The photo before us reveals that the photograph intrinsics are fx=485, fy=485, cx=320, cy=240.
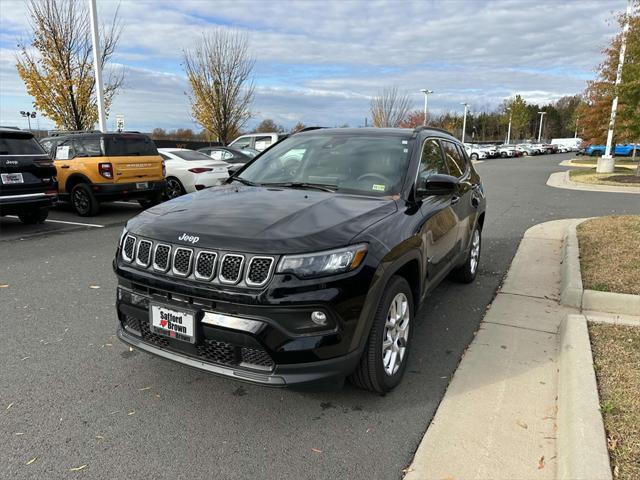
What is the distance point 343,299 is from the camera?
266 cm

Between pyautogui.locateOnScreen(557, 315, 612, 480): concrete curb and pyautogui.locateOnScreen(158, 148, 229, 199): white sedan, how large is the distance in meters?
9.28

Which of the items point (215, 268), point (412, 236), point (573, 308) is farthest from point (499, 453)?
point (573, 308)

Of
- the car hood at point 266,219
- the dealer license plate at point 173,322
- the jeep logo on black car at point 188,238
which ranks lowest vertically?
the dealer license plate at point 173,322

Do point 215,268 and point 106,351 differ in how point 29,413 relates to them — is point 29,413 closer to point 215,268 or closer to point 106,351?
point 106,351

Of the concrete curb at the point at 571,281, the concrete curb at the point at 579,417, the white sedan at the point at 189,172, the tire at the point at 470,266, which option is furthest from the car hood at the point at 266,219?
the white sedan at the point at 189,172

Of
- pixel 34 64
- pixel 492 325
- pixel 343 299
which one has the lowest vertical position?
pixel 492 325

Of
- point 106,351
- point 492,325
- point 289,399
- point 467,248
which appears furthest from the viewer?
point 467,248

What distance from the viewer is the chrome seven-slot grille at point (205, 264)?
2.61 m

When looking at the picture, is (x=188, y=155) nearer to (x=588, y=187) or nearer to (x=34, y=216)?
(x=34, y=216)

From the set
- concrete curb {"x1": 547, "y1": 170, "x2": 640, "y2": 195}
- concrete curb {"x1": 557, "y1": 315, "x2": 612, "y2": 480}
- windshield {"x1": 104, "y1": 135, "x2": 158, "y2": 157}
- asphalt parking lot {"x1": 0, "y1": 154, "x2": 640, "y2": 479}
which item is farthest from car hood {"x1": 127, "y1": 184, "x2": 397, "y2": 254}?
concrete curb {"x1": 547, "y1": 170, "x2": 640, "y2": 195}

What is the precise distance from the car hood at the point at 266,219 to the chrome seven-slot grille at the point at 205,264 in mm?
48

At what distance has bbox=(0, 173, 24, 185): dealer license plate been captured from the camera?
26.9 ft

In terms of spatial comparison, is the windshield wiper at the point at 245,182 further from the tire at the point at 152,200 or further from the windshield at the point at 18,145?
the tire at the point at 152,200

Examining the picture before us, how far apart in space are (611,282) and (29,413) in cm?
528
